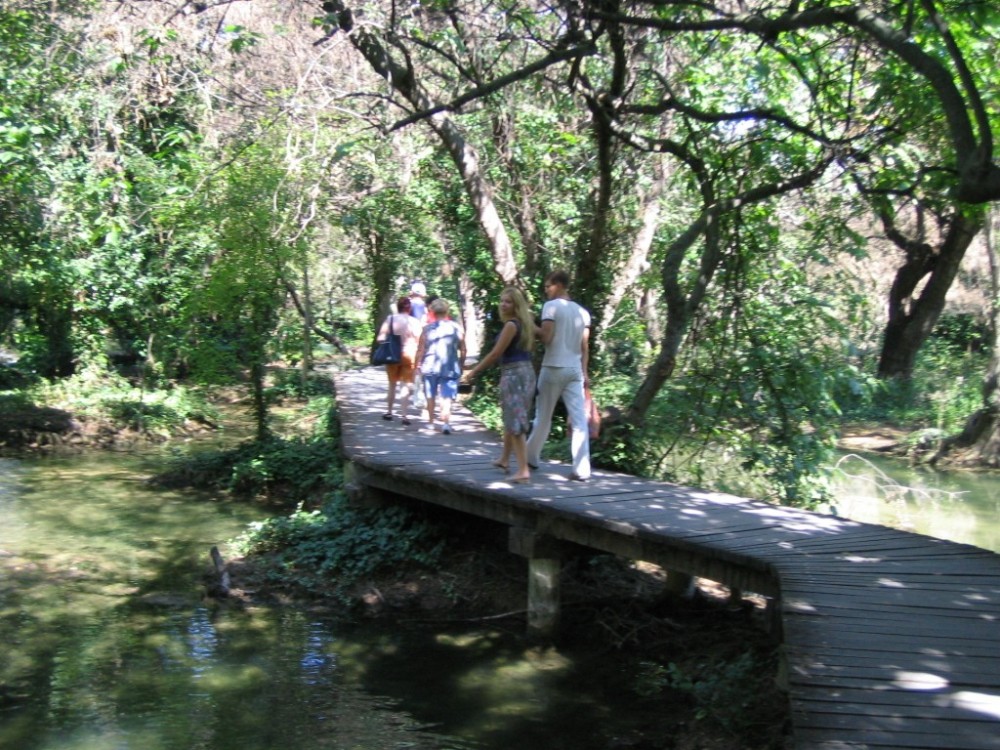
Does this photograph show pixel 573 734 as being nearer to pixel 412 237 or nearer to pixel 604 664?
pixel 604 664

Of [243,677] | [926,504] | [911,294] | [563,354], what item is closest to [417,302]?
[563,354]

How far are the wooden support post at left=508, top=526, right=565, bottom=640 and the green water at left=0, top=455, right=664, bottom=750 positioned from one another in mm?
264

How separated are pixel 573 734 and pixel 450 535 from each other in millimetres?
4080

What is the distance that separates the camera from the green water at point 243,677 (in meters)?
7.27

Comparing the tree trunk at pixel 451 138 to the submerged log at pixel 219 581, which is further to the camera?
the tree trunk at pixel 451 138

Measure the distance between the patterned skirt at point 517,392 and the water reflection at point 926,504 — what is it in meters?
5.18

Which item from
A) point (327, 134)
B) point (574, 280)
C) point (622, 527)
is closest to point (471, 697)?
point (622, 527)

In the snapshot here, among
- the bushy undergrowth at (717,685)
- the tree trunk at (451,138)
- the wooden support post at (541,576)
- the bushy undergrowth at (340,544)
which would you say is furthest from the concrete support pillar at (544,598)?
the tree trunk at (451,138)

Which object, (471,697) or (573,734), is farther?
(471,697)

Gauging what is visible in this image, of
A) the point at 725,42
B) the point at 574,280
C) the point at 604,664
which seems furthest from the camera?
the point at 574,280

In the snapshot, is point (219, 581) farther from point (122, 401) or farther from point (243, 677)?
point (122, 401)

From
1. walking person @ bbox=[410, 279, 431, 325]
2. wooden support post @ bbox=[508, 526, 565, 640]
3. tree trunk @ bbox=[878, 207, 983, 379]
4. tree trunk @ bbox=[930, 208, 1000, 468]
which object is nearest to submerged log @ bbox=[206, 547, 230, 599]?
wooden support post @ bbox=[508, 526, 565, 640]

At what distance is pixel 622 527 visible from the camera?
26.0 ft

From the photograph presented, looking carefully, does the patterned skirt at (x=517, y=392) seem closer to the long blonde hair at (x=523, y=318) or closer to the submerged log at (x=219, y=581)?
the long blonde hair at (x=523, y=318)
